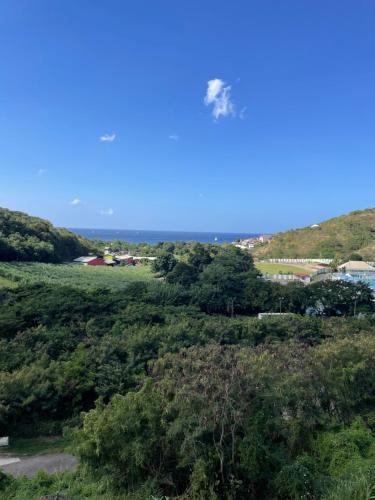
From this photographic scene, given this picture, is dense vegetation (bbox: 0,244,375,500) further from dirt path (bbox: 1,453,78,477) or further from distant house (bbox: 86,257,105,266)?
distant house (bbox: 86,257,105,266)

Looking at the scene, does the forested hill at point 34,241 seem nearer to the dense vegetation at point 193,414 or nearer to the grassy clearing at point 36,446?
the dense vegetation at point 193,414

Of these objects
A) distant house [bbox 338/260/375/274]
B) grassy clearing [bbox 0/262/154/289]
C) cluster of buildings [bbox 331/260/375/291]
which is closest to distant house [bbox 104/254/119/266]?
grassy clearing [bbox 0/262/154/289]

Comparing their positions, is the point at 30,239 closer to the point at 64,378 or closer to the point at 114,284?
the point at 114,284

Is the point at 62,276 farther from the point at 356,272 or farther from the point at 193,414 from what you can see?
the point at 193,414

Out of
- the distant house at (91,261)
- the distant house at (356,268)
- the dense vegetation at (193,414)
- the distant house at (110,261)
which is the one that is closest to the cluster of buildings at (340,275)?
the distant house at (356,268)

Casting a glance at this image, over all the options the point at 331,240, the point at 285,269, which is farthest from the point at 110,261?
the point at 331,240

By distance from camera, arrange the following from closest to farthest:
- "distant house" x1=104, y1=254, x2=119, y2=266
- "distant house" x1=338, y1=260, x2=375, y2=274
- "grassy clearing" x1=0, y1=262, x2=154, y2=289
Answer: "grassy clearing" x1=0, y1=262, x2=154, y2=289
"distant house" x1=338, y1=260, x2=375, y2=274
"distant house" x1=104, y1=254, x2=119, y2=266

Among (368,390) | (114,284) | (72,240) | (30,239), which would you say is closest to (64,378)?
(368,390)
